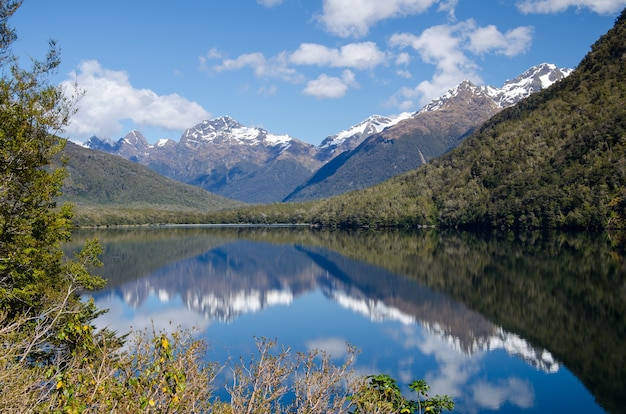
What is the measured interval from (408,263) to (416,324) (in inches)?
1712

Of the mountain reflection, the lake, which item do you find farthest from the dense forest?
the mountain reflection

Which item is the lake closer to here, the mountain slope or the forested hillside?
the mountain slope

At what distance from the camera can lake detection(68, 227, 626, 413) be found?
32.5m

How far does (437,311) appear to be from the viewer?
183ft

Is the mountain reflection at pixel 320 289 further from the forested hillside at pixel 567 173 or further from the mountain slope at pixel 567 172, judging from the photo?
the forested hillside at pixel 567 173

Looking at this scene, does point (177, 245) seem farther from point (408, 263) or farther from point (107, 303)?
point (107, 303)

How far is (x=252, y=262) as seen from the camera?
113m

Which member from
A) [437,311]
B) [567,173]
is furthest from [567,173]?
[437,311]

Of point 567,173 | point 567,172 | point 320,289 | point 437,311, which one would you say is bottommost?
point 320,289

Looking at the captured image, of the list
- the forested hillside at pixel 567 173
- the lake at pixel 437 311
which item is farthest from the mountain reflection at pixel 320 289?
the forested hillside at pixel 567 173

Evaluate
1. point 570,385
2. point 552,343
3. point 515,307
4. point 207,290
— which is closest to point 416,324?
point 515,307

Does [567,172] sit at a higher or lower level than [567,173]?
higher

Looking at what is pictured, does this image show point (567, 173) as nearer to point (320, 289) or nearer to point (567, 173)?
point (567, 173)

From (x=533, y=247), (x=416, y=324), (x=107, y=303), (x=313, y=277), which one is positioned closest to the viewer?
(x=416, y=324)
